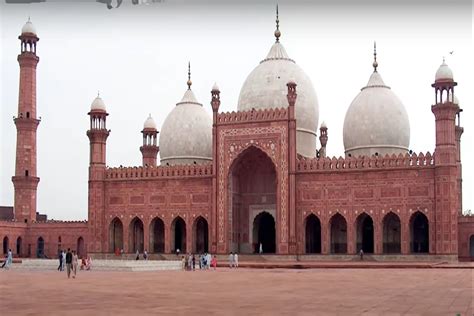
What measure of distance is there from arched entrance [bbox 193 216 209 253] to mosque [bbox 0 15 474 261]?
41mm

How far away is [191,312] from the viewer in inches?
260

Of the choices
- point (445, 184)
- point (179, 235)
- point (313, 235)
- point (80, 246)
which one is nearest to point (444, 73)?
point (445, 184)

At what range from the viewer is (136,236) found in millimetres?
27031

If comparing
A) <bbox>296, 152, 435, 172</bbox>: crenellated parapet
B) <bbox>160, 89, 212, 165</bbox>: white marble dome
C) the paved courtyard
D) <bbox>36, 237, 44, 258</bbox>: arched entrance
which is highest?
<bbox>160, 89, 212, 165</bbox>: white marble dome

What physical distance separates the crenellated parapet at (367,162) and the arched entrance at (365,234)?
1.80 metres

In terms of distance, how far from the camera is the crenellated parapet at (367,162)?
22.3 m

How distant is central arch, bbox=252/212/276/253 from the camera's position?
25.8m

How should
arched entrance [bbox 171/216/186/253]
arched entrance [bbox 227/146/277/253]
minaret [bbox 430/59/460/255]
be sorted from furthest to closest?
arched entrance [bbox 171/216/186/253], arched entrance [bbox 227/146/277/253], minaret [bbox 430/59/460/255]

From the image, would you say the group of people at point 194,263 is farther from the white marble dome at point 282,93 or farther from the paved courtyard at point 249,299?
the white marble dome at point 282,93

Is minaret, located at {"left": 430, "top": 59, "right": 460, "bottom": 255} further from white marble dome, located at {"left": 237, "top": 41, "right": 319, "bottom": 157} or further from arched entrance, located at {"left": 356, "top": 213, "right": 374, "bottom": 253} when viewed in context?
white marble dome, located at {"left": 237, "top": 41, "right": 319, "bottom": 157}

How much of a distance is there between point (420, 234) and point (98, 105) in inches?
537

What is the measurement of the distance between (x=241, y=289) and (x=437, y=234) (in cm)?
1333

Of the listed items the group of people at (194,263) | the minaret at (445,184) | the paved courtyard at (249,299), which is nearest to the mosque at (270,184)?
the minaret at (445,184)

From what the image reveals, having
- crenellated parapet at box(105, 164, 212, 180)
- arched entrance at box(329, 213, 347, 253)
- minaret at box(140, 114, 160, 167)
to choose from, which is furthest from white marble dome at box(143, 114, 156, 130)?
arched entrance at box(329, 213, 347, 253)
